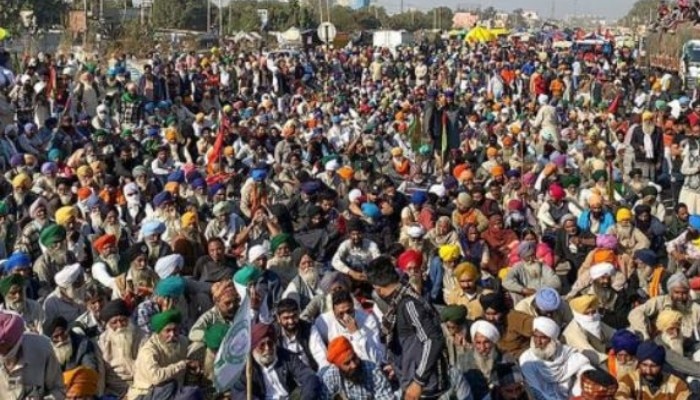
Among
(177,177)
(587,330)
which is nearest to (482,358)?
(587,330)

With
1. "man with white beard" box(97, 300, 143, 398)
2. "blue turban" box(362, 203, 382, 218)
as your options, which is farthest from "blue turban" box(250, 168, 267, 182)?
"man with white beard" box(97, 300, 143, 398)

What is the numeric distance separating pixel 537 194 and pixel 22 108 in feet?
31.9

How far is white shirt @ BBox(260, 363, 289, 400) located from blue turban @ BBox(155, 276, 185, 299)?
127 centimetres

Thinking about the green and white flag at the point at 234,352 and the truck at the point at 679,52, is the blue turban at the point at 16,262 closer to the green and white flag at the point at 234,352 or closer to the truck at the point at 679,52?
the green and white flag at the point at 234,352

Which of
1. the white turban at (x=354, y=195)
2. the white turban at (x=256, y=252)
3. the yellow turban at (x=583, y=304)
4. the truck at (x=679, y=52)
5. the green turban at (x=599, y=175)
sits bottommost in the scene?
the yellow turban at (x=583, y=304)

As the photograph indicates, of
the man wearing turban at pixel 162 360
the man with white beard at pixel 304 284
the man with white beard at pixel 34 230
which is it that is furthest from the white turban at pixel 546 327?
the man with white beard at pixel 34 230

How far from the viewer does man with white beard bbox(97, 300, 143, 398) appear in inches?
226

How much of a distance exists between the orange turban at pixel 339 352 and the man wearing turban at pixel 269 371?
0.14 metres

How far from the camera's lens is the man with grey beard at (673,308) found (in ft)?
21.4

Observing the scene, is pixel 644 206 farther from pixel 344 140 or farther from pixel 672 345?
pixel 344 140

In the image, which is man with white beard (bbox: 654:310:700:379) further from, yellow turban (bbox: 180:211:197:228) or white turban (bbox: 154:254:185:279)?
yellow turban (bbox: 180:211:197:228)

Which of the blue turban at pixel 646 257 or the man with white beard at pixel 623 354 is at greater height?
the blue turban at pixel 646 257

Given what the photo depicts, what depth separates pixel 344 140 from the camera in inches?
634

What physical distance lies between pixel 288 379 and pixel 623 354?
186 cm
